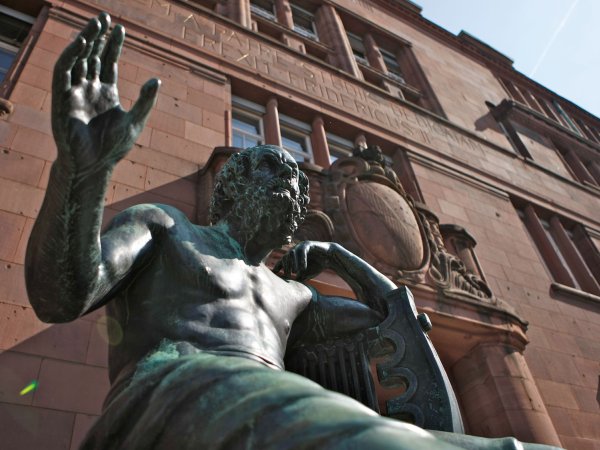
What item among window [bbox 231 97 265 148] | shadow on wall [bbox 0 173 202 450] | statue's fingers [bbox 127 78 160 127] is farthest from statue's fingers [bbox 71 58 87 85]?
window [bbox 231 97 265 148]

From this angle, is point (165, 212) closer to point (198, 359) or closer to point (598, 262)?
point (198, 359)

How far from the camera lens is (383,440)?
91 cm

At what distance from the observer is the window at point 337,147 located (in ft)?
→ 28.7

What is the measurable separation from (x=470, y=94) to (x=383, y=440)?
14.2 meters

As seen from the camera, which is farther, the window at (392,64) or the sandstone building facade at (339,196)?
the window at (392,64)

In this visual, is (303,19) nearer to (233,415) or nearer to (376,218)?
(376,218)

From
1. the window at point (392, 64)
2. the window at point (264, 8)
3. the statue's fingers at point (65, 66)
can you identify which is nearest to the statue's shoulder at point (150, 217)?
the statue's fingers at point (65, 66)

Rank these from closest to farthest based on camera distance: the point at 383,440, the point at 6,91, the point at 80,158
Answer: the point at 383,440, the point at 80,158, the point at 6,91

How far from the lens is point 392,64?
555 inches

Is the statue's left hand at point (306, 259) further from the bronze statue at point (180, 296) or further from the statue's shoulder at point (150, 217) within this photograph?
the statue's shoulder at point (150, 217)

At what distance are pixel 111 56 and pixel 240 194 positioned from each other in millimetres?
893

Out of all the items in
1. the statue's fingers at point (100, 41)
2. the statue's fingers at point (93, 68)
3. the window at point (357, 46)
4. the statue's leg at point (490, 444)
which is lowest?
the statue's leg at point (490, 444)

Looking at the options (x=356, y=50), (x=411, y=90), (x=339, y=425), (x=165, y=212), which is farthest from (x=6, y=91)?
(x=356, y=50)

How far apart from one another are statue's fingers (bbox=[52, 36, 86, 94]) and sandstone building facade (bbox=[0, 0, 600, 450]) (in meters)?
2.62
